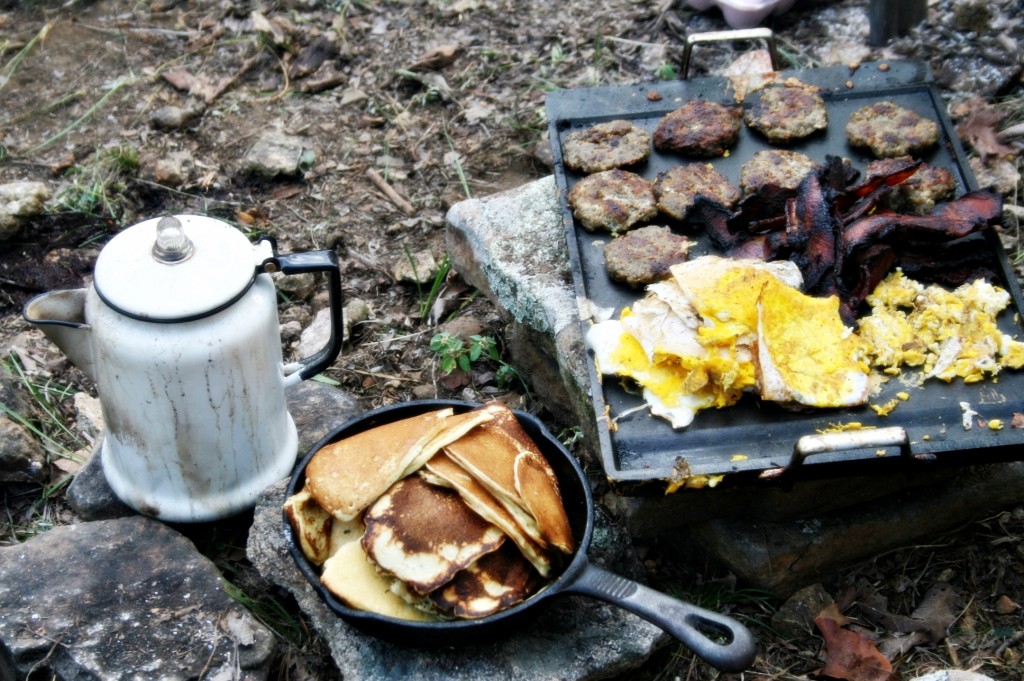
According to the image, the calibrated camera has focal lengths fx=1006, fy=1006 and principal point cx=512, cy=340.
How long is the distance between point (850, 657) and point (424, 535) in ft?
4.04

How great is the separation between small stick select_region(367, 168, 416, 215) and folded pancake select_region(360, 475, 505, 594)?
2.00 meters

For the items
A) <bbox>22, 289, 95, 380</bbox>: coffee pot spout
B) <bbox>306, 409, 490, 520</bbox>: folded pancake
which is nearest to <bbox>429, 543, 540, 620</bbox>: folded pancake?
<bbox>306, 409, 490, 520</bbox>: folded pancake

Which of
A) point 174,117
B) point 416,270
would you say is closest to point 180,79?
point 174,117

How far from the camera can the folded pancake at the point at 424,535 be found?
2.23 m

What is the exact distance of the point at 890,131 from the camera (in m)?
3.25

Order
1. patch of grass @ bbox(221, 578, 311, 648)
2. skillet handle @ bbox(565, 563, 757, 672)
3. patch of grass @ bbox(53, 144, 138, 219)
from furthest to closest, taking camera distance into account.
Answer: patch of grass @ bbox(53, 144, 138, 219) < patch of grass @ bbox(221, 578, 311, 648) < skillet handle @ bbox(565, 563, 757, 672)

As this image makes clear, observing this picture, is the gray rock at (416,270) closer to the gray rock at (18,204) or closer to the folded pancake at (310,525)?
the gray rock at (18,204)

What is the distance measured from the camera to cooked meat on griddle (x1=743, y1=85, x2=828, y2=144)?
10.8ft

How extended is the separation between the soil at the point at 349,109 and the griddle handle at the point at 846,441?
1.32m

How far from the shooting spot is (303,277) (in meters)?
3.81

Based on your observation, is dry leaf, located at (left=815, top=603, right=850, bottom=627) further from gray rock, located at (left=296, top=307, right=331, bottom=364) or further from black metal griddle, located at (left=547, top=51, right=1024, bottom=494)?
gray rock, located at (left=296, top=307, right=331, bottom=364)

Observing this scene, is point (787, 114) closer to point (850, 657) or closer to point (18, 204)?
point (850, 657)

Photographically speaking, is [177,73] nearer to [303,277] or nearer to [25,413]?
[303,277]

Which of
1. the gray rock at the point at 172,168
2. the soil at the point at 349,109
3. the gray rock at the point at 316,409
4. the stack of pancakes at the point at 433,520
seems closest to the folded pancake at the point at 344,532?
the stack of pancakes at the point at 433,520
